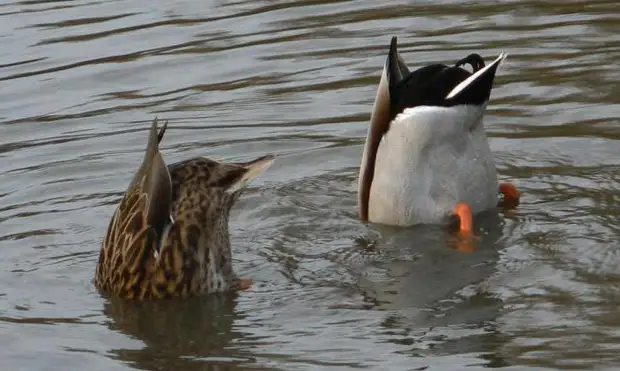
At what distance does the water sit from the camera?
6973mm

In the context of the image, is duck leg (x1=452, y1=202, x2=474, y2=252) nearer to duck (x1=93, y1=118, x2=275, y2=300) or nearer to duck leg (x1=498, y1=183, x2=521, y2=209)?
duck leg (x1=498, y1=183, x2=521, y2=209)

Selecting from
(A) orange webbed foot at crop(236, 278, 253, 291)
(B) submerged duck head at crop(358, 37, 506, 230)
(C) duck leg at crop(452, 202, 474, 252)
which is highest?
(B) submerged duck head at crop(358, 37, 506, 230)

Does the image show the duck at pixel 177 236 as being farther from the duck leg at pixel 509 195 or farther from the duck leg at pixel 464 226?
the duck leg at pixel 509 195

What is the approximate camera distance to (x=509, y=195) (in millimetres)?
8898

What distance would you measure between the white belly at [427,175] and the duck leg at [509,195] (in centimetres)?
8

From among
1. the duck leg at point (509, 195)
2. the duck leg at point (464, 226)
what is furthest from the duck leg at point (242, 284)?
the duck leg at point (509, 195)

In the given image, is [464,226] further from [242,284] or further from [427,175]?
[242,284]

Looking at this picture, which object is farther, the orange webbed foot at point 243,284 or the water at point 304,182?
the orange webbed foot at point 243,284

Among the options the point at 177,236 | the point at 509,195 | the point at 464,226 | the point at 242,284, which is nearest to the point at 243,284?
the point at 242,284

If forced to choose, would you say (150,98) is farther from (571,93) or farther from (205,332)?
(205,332)

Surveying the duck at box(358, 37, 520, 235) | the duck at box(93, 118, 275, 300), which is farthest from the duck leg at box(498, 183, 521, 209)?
the duck at box(93, 118, 275, 300)

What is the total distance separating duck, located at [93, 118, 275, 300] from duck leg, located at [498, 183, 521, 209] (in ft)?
5.37

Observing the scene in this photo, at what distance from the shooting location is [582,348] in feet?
21.4

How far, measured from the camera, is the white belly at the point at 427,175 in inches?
339
